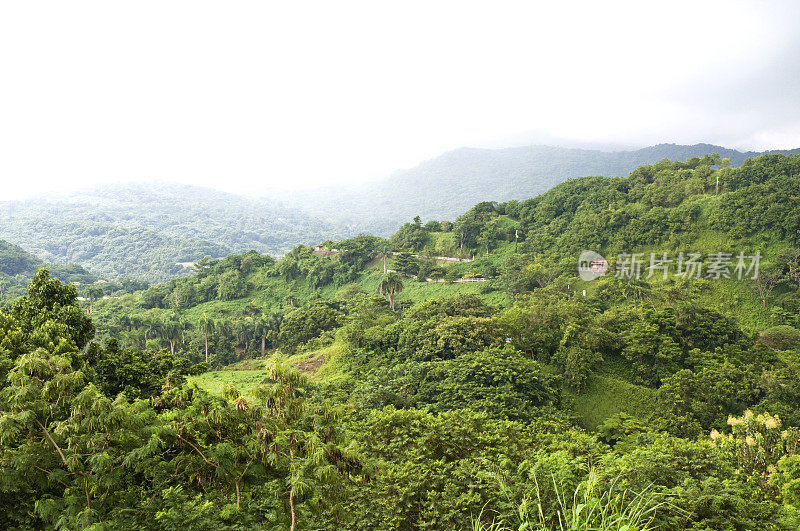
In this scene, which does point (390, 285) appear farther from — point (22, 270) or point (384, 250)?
point (22, 270)

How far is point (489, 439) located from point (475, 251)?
41660mm

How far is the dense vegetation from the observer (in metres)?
5.32

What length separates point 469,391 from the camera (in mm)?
16891

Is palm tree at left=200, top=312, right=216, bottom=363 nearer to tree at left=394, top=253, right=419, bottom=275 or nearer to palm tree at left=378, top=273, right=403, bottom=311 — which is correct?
palm tree at left=378, top=273, right=403, bottom=311

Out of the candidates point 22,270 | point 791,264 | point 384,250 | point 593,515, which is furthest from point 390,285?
point 22,270

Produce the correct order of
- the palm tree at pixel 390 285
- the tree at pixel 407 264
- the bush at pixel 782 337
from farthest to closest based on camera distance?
the tree at pixel 407 264, the palm tree at pixel 390 285, the bush at pixel 782 337

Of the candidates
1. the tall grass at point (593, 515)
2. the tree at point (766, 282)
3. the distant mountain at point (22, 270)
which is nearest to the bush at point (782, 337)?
the tree at point (766, 282)

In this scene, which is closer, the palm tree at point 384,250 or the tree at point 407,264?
the tree at point 407,264

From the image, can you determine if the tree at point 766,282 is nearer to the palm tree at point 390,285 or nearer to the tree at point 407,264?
the palm tree at point 390,285

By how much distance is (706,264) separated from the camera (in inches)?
1291

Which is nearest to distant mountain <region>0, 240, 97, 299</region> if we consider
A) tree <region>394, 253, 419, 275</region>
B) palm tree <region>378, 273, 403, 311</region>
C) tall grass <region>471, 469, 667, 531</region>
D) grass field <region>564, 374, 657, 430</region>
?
tree <region>394, 253, 419, 275</region>

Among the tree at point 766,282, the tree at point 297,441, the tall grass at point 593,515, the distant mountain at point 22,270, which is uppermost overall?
the tall grass at point 593,515

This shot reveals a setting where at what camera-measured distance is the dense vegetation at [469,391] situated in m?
5.32

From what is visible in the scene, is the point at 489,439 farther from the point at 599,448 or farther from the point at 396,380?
the point at 396,380
